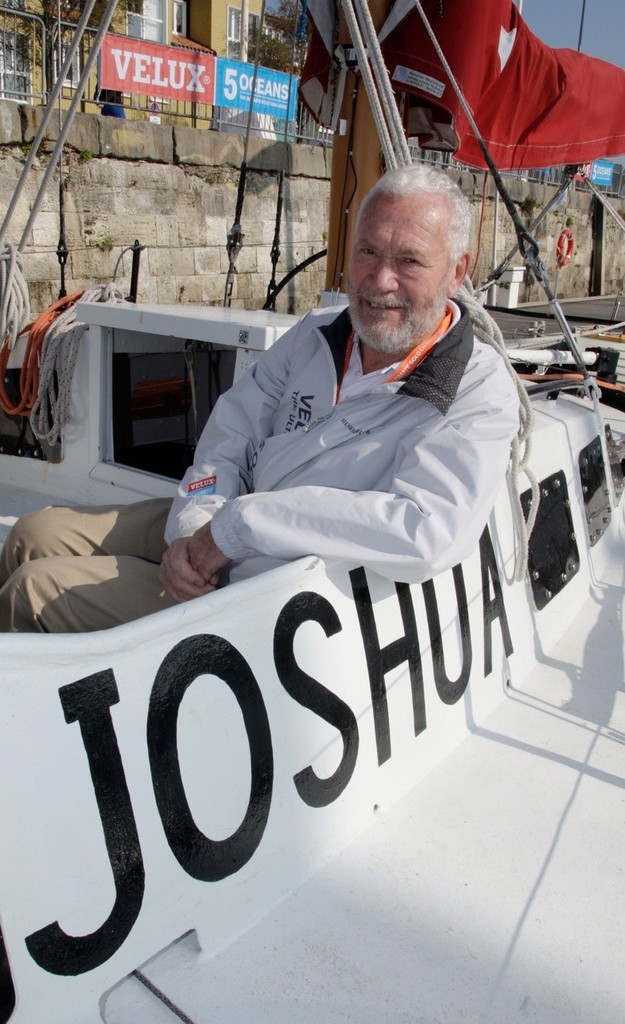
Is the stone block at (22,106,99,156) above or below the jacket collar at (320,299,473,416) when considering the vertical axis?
above

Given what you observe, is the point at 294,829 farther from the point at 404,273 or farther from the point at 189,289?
the point at 189,289

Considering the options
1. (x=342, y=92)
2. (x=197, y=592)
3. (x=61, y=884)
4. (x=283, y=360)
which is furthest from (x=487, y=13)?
(x=61, y=884)

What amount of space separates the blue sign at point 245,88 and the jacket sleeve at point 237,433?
10.9 metres

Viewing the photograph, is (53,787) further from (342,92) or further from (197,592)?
(342,92)

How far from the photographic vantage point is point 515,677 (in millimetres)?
2326

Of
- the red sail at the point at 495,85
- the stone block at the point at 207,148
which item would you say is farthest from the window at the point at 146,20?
the red sail at the point at 495,85

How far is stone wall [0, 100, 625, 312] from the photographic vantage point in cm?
920

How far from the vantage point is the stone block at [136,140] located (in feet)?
32.6

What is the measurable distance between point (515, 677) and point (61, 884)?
1.47 m

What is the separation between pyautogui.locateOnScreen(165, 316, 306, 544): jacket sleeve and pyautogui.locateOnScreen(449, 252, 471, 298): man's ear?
1.50ft

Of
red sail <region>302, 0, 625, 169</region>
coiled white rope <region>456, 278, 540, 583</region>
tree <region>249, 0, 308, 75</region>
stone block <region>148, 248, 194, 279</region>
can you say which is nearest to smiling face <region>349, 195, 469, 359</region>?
coiled white rope <region>456, 278, 540, 583</region>

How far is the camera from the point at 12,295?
3.51 m

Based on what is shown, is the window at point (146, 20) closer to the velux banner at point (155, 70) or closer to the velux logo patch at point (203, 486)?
the velux banner at point (155, 70)

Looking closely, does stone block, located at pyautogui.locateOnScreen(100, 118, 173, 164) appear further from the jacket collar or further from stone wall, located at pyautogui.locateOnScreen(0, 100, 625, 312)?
the jacket collar
